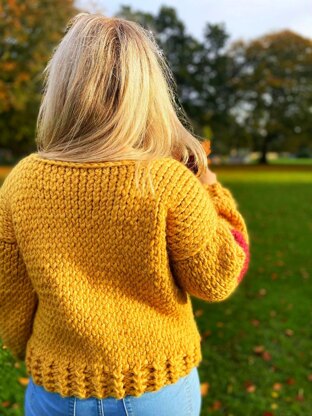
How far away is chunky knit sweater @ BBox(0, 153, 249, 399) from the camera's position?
1.26 meters

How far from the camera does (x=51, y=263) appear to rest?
135cm

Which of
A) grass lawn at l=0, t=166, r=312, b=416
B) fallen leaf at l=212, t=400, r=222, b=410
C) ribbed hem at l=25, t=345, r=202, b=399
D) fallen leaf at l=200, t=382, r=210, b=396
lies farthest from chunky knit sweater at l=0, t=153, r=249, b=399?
fallen leaf at l=200, t=382, r=210, b=396

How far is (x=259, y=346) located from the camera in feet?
13.9

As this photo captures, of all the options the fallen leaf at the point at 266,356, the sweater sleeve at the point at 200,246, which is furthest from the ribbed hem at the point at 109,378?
the fallen leaf at the point at 266,356

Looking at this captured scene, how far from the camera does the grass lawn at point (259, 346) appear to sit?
130 inches

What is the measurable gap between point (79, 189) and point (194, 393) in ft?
2.48

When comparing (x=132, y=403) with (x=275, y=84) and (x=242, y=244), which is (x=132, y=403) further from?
(x=275, y=84)

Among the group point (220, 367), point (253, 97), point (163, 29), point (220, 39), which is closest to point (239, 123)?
point (253, 97)

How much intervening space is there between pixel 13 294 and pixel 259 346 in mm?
3127

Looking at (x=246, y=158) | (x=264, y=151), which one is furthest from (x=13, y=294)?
(x=246, y=158)

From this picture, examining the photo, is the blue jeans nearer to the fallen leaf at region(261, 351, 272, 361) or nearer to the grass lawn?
the grass lawn

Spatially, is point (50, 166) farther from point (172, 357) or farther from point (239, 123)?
point (239, 123)

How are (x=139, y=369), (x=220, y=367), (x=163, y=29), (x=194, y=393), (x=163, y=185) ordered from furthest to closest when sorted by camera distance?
(x=163, y=29)
(x=220, y=367)
(x=194, y=393)
(x=139, y=369)
(x=163, y=185)

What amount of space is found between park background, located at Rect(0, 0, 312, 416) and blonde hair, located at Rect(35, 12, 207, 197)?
34 cm
